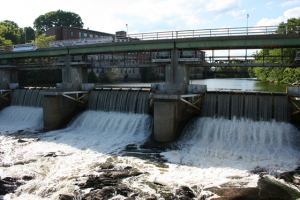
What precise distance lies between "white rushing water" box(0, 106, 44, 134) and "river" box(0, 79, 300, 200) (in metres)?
1.26

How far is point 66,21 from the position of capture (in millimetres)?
88688

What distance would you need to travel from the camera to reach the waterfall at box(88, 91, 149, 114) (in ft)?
76.9

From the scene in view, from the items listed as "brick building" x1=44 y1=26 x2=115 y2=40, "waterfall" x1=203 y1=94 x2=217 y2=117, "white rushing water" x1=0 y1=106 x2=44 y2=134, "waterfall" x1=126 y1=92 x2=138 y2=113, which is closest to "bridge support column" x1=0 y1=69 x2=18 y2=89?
"white rushing water" x1=0 y1=106 x2=44 y2=134

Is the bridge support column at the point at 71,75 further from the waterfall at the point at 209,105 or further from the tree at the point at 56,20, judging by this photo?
the tree at the point at 56,20

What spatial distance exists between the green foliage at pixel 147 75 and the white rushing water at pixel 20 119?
4446 centimetres

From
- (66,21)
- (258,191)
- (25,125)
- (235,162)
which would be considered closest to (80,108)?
(25,125)

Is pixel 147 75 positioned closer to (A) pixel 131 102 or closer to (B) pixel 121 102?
(B) pixel 121 102

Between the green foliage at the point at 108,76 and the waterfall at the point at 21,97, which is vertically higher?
the green foliage at the point at 108,76

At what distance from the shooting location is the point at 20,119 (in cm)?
2772

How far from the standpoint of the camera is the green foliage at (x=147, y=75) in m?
71.9

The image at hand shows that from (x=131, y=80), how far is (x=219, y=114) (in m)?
53.3

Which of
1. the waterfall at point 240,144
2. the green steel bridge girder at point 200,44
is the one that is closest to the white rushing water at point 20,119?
the green steel bridge girder at point 200,44

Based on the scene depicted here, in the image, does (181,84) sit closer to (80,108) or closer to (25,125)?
(80,108)

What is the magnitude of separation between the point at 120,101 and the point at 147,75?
Answer: 161 ft
